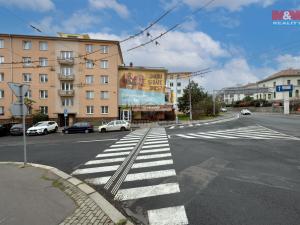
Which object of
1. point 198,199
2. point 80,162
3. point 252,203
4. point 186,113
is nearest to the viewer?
point 252,203

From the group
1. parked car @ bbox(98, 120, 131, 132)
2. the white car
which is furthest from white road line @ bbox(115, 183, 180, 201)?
the white car

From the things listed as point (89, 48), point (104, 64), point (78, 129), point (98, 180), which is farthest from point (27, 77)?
point (98, 180)

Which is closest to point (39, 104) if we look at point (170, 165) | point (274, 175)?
point (170, 165)

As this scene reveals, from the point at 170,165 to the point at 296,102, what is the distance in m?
70.7

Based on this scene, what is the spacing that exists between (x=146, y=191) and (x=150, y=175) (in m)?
1.44

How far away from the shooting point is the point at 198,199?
551 centimetres

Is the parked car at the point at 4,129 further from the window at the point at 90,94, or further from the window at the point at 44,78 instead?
the window at the point at 90,94

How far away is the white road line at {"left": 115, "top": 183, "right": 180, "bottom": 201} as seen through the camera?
5.93 m

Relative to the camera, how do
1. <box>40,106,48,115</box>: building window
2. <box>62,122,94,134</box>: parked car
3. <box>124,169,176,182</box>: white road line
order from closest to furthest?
A: <box>124,169,176,182</box>: white road line, <box>62,122,94,134</box>: parked car, <box>40,106,48,115</box>: building window

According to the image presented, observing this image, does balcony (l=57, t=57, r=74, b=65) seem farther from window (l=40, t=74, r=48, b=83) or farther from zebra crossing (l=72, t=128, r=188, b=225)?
zebra crossing (l=72, t=128, r=188, b=225)

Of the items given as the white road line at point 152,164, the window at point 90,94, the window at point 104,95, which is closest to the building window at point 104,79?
the window at point 104,95

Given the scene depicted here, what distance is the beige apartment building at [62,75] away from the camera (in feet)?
130

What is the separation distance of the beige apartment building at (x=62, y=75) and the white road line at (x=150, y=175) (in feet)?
112

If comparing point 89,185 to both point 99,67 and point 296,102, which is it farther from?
point 296,102
